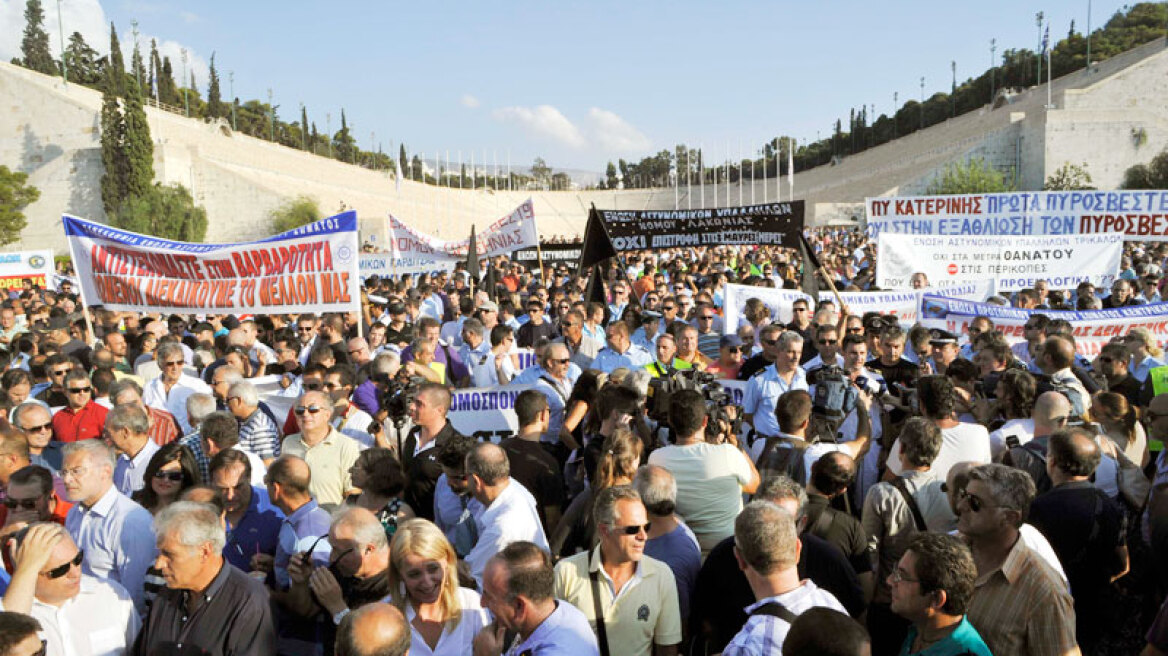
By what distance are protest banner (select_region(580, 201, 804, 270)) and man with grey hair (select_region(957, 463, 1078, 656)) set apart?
7.39 m

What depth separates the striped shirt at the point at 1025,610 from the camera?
319 centimetres

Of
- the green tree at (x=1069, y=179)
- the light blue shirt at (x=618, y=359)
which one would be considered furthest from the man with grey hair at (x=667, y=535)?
the green tree at (x=1069, y=179)

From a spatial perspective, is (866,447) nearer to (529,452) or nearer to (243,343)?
(529,452)

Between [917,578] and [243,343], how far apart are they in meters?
7.39

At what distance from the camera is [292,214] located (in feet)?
189

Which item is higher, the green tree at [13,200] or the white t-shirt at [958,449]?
the green tree at [13,200]

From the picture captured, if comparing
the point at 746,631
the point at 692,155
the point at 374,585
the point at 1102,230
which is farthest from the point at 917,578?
the point at 692,155

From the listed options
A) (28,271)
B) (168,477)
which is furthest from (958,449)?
(28,271)

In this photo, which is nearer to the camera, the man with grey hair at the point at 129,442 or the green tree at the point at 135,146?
the man with grey hair at the point at 129,442

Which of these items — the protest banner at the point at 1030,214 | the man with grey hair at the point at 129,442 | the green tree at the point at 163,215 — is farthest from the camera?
the green tree at the point at 163,215

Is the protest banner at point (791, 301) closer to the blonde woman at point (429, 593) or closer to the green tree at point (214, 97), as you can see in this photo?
the blonde woman at point (429, 593)

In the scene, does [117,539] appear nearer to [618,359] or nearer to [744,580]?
[744,580]

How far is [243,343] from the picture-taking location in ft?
28.7

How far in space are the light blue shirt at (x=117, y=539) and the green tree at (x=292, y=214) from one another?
54.6 meters
